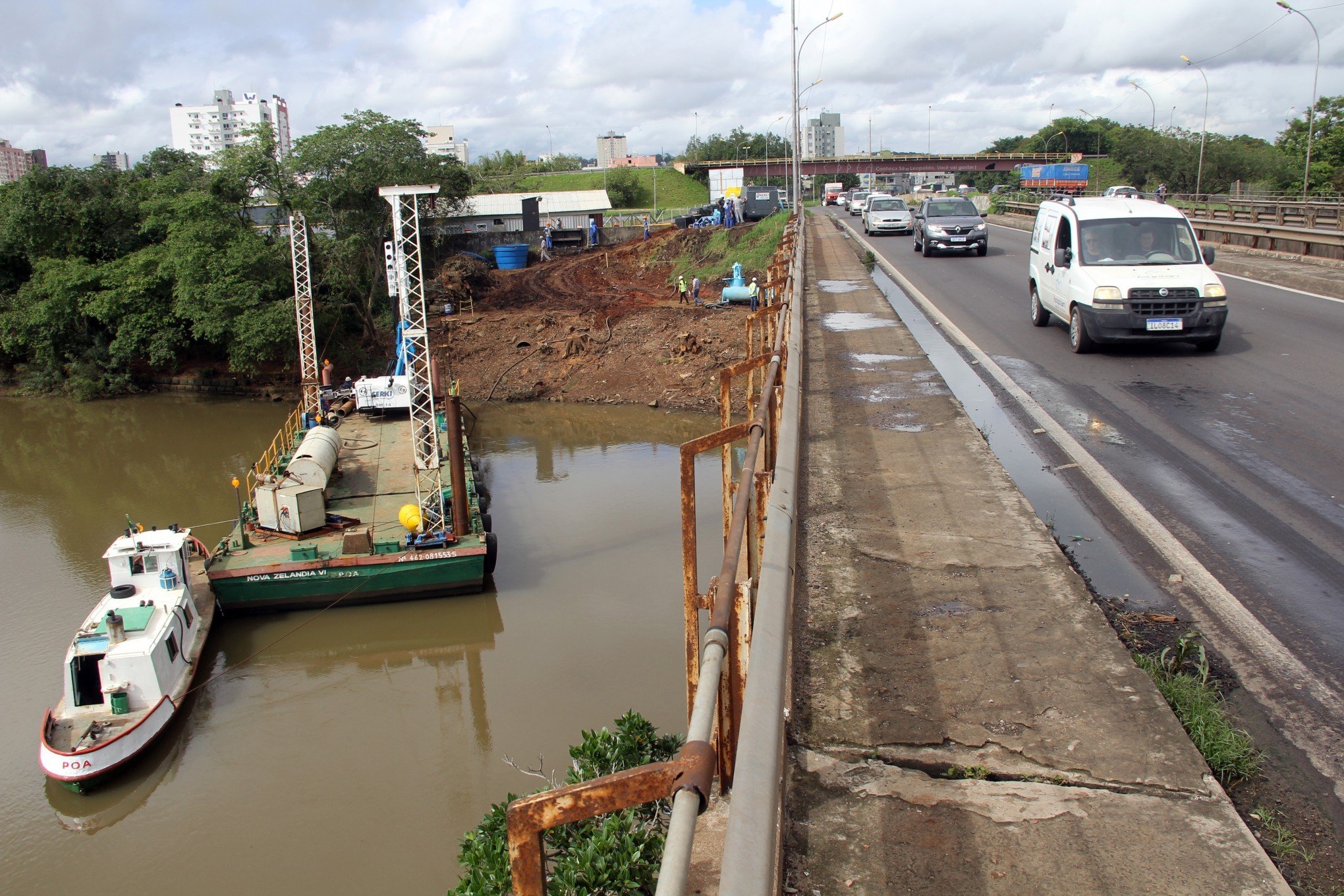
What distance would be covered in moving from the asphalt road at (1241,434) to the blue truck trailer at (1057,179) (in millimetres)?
50625

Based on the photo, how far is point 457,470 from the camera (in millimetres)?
18406

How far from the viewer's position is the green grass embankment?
44594mm

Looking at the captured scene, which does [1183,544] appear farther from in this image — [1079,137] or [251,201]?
[1079,137]

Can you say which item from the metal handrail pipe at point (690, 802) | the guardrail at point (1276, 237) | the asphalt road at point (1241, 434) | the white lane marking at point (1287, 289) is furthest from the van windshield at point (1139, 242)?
the metal handrail pipe at point (690, 802)

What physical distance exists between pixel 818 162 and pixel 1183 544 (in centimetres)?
9381

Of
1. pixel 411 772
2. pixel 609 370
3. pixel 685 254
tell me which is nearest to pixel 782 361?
pixel 411 772

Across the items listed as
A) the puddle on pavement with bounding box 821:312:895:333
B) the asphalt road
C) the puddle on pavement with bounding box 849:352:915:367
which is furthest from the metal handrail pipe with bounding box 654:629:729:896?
the puddle on pavement with bounding box 821:312:895:333

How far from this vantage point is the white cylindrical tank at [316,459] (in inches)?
778

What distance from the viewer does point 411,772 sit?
1299 cm

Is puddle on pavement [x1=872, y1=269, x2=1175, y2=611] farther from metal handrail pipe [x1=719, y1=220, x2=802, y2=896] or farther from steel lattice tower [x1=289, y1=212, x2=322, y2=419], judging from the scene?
steel lattice tower [x1=289, y1=212, x2=322, y2=419]

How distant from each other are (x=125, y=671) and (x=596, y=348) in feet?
81.6

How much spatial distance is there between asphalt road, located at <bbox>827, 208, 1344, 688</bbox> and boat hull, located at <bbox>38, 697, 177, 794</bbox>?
1290cm

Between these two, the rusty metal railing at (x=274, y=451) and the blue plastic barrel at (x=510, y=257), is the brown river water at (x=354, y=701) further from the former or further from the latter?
the blue plastic barrel at (x=510, y=257)

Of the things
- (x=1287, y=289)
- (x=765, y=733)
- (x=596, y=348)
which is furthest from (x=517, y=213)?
(x=765, y=733)
